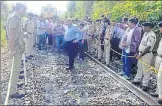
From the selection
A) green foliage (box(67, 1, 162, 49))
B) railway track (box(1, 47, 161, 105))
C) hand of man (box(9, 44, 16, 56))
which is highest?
green foliage (box(67, 1, 162, 49))

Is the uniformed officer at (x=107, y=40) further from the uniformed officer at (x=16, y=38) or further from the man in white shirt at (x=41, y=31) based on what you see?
the man in white shirt at (x=41, y=31)

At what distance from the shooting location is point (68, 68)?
11.8 m

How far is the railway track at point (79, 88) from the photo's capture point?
7.30m

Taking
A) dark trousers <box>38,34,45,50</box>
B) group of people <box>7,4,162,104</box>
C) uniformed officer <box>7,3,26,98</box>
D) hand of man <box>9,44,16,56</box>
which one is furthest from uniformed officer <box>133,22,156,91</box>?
dark trousers <box>38,34,45,50</box>

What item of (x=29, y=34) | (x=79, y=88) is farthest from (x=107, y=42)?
(x=79, y=88)

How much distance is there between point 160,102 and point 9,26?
385 cm

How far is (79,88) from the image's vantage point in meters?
8.60

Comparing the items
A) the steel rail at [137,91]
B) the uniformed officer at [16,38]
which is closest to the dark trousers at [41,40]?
the steel rail at [137,91]

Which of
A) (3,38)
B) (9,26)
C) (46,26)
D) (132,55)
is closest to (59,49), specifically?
(46,26)

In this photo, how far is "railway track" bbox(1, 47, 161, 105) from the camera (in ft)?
24.0

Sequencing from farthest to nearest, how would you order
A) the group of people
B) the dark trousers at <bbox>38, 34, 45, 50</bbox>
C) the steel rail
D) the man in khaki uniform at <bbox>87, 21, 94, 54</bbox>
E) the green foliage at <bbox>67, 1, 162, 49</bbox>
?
the dark trousers at <bbox>38, 34, 45, 50</bbox>, the man in khaki uniform at <bbox>87, 21, 94, 54</bbox>, the green foliage at <bbox>67, 1, 162, 49</bbox>, the group of people, the steel rail

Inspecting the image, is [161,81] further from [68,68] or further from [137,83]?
[68,68]

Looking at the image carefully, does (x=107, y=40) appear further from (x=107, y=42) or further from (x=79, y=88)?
(x=79, y=88)

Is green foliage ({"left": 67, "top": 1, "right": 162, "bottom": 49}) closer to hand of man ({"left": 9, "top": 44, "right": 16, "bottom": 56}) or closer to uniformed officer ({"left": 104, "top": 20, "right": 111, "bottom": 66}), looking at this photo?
uniformed officer ({"left": 104, "top": 20, "right": 111, "bottom": 66})
